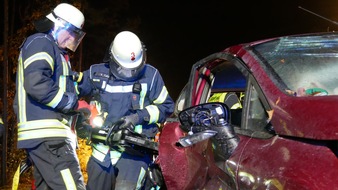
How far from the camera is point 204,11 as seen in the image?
37.5m

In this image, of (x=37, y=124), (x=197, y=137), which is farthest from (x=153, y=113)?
(x=197, y=137)

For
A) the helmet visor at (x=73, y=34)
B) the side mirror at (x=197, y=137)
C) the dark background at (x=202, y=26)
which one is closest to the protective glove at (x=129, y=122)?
the helmet visor at (x=73, y=34)

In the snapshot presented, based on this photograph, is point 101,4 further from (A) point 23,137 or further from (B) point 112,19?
(A) point 23,137

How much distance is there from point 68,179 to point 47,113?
58cm

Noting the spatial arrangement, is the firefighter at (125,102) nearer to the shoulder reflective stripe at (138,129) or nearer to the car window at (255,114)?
the shoulder reflective stripe at (138,129)

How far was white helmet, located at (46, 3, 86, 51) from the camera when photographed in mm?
4281

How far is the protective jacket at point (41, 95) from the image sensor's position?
3828 mm

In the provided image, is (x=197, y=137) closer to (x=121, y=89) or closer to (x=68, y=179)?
(x=68, y=179)

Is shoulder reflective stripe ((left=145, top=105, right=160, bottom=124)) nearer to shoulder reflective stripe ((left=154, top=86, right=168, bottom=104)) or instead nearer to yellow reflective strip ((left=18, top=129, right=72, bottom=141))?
shoulder reflective stripe ((left=154, top=86, right=168, bottom=104))

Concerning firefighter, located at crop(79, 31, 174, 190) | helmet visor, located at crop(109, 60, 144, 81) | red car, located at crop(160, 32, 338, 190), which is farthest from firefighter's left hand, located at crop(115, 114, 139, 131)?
red car, located at crop(160, 32, 338, 190)

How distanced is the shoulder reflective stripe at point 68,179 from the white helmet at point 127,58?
44.8 inches

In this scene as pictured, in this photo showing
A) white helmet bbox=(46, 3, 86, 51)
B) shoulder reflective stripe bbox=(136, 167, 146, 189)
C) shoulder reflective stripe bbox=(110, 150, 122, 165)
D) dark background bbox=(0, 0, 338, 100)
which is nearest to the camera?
white helmet bbox=(46, 3, 86, 51)

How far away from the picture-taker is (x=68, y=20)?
170 inches

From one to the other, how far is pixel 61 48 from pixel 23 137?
871mm
